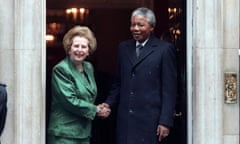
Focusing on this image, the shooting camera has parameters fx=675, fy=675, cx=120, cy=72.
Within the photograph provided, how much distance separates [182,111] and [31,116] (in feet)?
4.81

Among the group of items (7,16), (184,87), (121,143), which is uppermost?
(7,16)

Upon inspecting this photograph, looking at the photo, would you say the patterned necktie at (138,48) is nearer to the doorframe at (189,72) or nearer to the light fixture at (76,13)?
the doorframe at (189,72)

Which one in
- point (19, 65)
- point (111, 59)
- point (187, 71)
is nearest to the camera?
point (19, 65)

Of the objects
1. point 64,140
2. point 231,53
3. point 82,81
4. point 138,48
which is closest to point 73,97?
point 82,81

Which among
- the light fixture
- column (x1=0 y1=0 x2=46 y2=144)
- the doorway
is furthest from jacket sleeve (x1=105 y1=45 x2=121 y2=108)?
the light fixture

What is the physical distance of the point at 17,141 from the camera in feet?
19.4

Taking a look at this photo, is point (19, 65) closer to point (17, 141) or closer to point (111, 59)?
point (17, 141)

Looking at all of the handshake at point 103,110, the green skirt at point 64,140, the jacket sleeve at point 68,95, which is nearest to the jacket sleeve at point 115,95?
the handshake at point 103,110

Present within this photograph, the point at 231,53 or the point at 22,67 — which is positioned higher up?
the point at 231,53

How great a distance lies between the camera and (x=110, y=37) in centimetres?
891

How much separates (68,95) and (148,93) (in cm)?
73

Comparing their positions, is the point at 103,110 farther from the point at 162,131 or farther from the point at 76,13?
the point at 76,13

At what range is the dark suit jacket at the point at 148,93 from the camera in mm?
6008

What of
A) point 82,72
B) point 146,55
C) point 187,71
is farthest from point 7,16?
point 187,71
